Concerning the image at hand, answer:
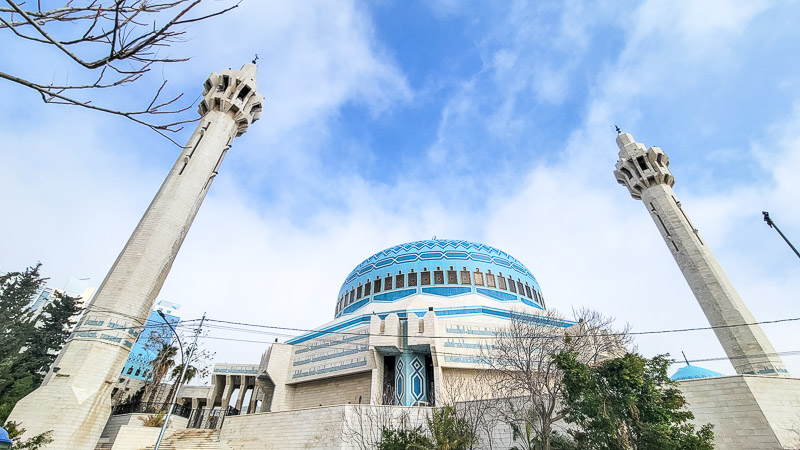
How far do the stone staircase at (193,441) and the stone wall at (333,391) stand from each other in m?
4.97

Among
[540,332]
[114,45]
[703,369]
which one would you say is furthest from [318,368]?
[703,369]

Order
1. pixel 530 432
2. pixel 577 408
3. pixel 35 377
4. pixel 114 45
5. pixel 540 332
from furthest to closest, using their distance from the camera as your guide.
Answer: pixel 35 377, pixel 540 332, pixel 530 432, pixel 577 408, pixel 114 45

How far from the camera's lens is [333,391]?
20750mm

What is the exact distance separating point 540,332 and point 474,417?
180 inches

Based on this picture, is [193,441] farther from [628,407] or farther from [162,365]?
[628,407]

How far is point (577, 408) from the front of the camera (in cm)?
1073

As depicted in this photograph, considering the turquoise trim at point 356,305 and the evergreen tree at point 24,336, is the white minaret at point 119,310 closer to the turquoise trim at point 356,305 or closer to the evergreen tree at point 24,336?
the evergreen tree at point 24,336

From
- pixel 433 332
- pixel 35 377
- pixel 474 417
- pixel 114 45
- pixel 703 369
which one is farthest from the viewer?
pixel 703 369

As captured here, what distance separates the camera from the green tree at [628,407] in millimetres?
9688

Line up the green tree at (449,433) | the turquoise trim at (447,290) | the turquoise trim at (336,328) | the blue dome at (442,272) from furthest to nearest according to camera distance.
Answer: the blue dome at (442,272) → the turquoise trim at (447,290) → the turquoise trim at (336,328) → the green tree at (449,433)

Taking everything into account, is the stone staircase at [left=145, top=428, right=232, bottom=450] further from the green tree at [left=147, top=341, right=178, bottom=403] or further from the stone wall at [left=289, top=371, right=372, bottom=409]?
the green tree at [left=147, top=341, right=178, bottom=403]

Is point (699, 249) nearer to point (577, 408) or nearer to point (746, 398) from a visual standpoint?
point (746, 398)

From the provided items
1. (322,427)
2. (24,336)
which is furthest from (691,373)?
(24,336)

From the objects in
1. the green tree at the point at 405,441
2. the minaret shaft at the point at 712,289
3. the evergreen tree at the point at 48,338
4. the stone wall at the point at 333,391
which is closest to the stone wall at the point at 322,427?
the green tree at the point at 405,441
